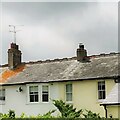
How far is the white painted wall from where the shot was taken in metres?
40.5

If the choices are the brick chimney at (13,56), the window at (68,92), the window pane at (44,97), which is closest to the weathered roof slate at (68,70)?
the window at (68,92)

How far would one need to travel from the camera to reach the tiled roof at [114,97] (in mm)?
32594

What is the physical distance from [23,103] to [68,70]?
5255 millimetres

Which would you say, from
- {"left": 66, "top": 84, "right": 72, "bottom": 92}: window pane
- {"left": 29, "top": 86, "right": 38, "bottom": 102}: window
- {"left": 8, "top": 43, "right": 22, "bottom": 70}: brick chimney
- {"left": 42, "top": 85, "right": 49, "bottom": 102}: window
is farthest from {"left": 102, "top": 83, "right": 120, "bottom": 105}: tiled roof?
{"left": 8, "top": 43, "right": 22, "bottom": 70}: brick chimney

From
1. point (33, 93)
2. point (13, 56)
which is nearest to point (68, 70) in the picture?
point (33, 93)

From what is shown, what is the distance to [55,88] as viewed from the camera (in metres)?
40.2

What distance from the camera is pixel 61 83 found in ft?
131

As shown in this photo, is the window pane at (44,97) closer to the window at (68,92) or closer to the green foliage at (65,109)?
the window at (68,92)

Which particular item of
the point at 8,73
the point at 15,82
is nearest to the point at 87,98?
the point at 15,82

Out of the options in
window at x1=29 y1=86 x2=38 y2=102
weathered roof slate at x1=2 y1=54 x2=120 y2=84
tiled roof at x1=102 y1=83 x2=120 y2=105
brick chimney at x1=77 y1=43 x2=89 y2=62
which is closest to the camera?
tiled roof at x1=102 y1=83 x2=120 y2=105

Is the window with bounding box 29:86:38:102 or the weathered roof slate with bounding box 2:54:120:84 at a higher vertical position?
the weathered roof slate with bounding box 2:54:120:84

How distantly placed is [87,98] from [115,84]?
10.6 feet

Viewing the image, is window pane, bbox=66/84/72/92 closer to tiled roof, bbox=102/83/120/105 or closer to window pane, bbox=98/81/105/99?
window pane, bbox=98/81/105/99

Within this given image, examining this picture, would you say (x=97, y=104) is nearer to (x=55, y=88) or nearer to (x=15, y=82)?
(x=55, y=88)
